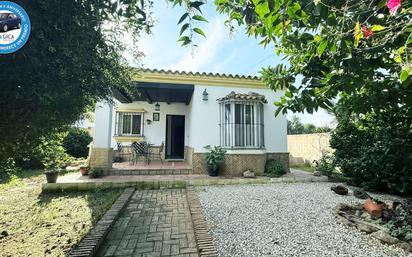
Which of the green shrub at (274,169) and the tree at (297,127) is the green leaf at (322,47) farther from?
the tree at (297,127)

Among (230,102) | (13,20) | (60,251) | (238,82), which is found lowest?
(60,251)

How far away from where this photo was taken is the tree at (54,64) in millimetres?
1938

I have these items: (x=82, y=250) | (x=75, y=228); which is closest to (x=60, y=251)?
(x=82, y=250)

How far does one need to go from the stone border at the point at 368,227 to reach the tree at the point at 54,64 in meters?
4.50

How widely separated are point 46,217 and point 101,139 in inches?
148

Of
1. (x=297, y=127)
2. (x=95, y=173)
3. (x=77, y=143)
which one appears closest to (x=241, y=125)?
(x=95, y=173)

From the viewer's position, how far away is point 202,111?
847 cm

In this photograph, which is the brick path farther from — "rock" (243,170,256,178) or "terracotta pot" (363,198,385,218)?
"terracotta pot" (363,198,385,218)

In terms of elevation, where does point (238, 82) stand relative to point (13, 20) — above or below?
above

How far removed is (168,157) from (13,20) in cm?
1033

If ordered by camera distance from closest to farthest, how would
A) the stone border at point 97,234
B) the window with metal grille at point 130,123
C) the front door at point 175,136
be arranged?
1. the stone border at point 97,234
2. the window with metal grille at point 130,123
3. the front door at point 175,136

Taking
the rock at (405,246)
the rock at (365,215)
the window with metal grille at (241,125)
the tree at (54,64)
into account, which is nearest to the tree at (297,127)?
the window with metal grille at (241,125)

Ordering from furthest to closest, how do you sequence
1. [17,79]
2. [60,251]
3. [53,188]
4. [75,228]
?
[53,188] → [75,228] → [60,251] → [17,79]

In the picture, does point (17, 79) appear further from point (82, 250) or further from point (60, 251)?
point (60, 251)
